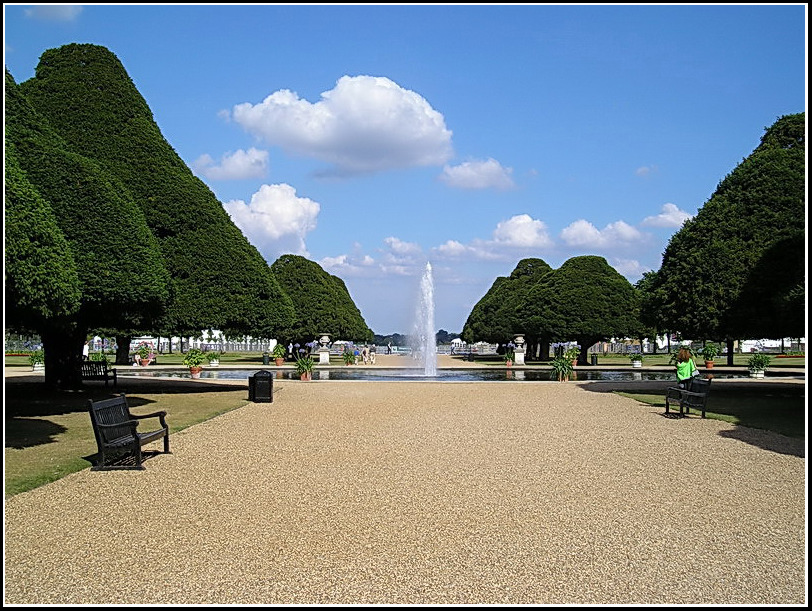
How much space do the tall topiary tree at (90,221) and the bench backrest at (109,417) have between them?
3.91m

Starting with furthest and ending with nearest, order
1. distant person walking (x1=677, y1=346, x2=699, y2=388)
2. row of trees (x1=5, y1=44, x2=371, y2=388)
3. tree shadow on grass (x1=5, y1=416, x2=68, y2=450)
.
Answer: distant person walking (x1=677, y1=346, x2=699, y2=388), row of trees (x1=5, y1=44, x2=371, y2=388), tree shadow on grass (x1=5, y1=416, x2=68, y2=450)

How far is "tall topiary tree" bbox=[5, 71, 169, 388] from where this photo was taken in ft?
49.1

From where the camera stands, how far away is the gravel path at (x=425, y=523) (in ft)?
17.4

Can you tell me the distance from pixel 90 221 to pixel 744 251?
58.5 ft

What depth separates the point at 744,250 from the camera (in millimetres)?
21891

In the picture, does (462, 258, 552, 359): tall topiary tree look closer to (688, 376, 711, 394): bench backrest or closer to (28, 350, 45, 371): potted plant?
(28, 350, 45, 371): potted plant

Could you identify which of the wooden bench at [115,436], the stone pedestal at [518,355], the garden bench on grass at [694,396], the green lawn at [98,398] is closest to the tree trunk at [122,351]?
the green lawn at [98,398]

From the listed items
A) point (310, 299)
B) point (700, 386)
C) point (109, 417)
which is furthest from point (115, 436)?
point (310, 299)

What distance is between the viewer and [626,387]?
26.1m

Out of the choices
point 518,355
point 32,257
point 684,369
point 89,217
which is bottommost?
point 518,355

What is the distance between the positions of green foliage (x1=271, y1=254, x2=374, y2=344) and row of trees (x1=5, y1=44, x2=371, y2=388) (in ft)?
101

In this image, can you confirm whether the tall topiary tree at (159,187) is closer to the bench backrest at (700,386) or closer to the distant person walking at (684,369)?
the distant person walking at (684,369)

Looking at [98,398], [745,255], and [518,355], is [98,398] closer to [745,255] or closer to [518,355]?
[745,255]

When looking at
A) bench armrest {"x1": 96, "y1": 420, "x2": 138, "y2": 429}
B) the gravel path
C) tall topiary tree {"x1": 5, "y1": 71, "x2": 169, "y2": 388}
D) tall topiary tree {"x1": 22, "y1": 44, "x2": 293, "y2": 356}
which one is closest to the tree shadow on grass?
tall topiary tree {"x1": 5, "y1": 71, "x2": 169, "y2": 388}
